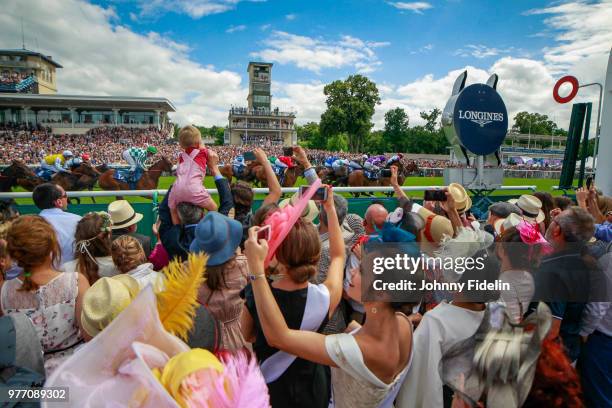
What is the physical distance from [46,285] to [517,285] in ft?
8.43

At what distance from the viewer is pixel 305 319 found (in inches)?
63.5

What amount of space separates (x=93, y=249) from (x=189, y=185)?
0.91 meters

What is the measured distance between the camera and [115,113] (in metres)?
54.7

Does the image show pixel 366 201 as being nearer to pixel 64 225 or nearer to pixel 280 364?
pixel 64 225

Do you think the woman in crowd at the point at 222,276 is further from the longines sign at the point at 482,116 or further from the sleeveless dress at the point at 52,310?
the longines sign at the point at 482,116

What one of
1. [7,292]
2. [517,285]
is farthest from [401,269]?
[7,292]

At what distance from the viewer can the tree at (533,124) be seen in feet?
311

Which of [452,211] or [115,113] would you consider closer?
[452,211]

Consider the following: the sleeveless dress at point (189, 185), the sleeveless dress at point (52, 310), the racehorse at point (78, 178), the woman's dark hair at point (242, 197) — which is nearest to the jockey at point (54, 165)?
the racehorse at point (78, 178)

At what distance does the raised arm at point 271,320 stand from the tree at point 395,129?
7592cm

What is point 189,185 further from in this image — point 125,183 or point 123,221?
point 125,183

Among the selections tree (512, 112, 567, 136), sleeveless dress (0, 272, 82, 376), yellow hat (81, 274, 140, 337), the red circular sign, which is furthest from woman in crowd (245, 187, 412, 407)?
tree (512, 112, 567, 136)

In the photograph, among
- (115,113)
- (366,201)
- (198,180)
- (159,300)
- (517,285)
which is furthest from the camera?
(115,113)

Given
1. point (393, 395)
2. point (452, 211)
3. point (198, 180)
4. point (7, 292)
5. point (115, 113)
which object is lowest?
point (393, 395)
